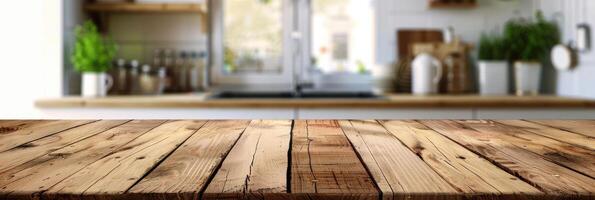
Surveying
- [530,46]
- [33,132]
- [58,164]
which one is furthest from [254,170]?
[530,46]

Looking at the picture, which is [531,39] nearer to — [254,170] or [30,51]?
[30,51]

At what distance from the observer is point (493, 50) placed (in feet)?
10.6

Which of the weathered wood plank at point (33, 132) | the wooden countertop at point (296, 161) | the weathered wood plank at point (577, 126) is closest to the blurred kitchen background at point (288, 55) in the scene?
the weathered wood plank at point (577, 126)

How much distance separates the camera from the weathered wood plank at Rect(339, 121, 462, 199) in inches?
26.0

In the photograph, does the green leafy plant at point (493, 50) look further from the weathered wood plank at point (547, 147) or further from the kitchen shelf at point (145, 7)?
the weathered wood plank at point (547, 147)

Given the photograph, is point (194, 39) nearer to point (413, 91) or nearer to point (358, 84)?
point (358, 84)

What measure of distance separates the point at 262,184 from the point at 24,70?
2504mm

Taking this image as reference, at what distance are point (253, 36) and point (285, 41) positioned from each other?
0.17m

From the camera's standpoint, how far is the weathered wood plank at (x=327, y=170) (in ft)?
2.17

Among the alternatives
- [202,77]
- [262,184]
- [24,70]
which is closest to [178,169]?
[262,184]

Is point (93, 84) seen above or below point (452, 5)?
below

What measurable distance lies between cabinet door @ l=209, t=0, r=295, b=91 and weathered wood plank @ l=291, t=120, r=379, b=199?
2294 millimetres

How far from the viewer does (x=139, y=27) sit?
339 cm

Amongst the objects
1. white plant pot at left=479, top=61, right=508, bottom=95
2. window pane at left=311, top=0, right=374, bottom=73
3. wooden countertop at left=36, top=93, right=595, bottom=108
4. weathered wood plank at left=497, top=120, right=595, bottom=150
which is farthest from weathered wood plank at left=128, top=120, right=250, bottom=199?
window pane at left=311, top=0, right=374, bottom=73
